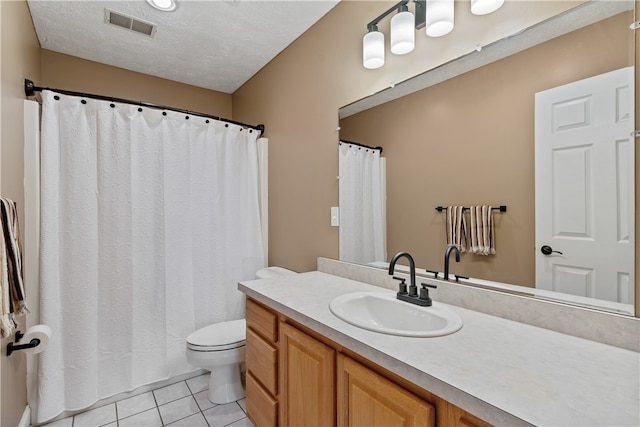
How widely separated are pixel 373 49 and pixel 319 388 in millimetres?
1588

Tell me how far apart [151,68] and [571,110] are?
298 cm

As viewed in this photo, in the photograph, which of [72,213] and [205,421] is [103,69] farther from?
[205,421]

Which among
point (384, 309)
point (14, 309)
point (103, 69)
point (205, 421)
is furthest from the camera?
point (103, 69)

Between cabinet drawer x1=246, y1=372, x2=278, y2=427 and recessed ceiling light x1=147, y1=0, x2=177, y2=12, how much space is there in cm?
221

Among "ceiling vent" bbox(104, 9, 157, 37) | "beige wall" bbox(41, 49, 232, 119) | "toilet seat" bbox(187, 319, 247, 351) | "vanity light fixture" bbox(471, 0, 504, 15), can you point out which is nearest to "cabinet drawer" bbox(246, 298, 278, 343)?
"toilet seat" bbox(187, 319, 247, 351)

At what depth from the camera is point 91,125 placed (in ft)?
6.24

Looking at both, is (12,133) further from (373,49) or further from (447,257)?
(447,257)

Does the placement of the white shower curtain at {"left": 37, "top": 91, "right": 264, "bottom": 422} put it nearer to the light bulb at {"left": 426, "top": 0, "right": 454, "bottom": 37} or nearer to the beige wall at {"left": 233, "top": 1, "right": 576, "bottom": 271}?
the beige wall at {"left": 233, "top": 1, "right": 576, "bottom": 271}

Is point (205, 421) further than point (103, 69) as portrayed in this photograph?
No

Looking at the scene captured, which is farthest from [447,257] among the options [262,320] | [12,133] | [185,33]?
[185,33]

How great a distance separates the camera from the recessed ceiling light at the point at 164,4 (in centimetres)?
180

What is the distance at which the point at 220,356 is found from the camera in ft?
6.06

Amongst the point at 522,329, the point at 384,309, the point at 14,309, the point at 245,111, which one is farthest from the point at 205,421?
the point at 245,111

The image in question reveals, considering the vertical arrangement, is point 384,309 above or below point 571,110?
below
